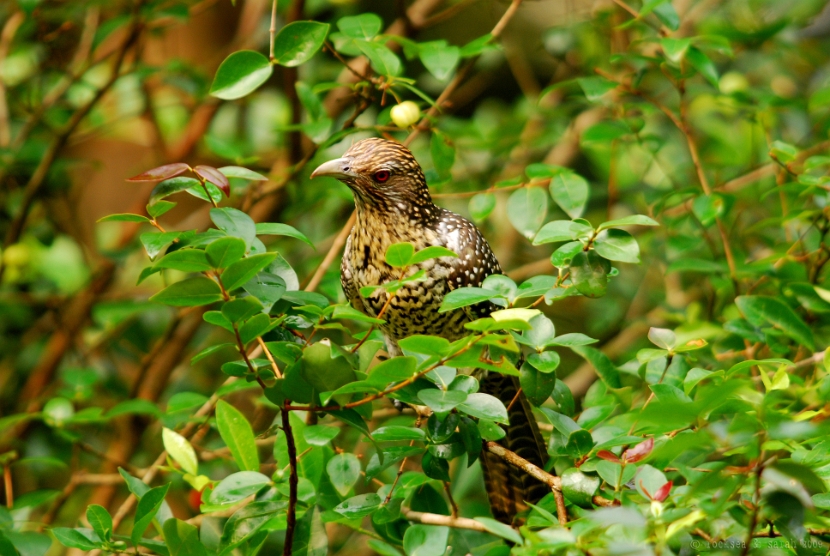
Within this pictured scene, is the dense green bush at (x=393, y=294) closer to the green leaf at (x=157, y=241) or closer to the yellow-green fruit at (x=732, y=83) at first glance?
the green leaf at (x=157, y=241)

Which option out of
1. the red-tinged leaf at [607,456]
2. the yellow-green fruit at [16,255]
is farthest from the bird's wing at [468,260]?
the yellow-green fruit at [16,255]

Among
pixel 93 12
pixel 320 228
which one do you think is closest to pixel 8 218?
pixel 93 12

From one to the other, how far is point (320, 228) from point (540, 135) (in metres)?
1.23

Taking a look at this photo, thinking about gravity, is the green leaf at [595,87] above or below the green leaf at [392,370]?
above

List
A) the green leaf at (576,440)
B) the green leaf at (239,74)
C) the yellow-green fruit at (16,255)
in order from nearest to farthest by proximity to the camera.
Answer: the green leaf at (576,440)
the green leaf at (239,74)
the yellow-green fruit at (16,255)

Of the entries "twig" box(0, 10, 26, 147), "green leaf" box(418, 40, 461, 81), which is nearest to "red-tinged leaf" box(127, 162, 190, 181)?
"green leaf" box(418, 40, 461, 81)

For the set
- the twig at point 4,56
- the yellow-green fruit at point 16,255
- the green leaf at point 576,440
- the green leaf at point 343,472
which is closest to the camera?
the green leaf at point 576,440

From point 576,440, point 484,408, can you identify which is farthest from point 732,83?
point 484,408

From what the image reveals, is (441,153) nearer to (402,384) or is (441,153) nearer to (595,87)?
(595,87)

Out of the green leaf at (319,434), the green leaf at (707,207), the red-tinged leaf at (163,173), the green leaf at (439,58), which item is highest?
the green leaf at (439,58)

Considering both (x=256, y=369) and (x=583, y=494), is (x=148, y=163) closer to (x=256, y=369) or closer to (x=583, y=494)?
(x=256, y=369)

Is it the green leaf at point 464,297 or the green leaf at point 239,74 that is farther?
the green leaf at point 239,74

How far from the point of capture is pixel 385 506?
184cm

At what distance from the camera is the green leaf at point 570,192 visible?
239 centimetres
